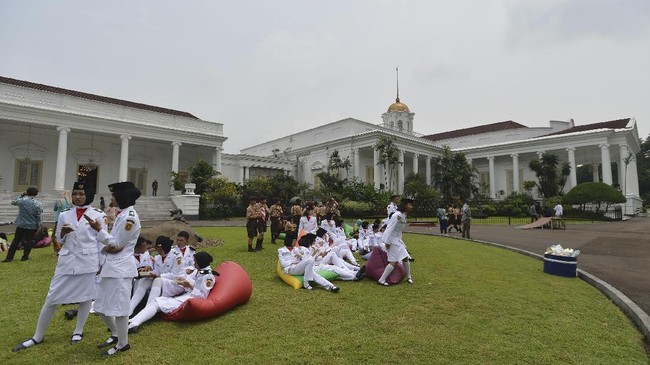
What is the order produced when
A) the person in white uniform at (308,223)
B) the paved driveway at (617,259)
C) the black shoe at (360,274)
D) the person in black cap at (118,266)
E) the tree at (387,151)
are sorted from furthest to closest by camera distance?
the tree at (387,151) → the person in white uniform at (308,223) → the black shoe at (360,274) → the paved driveway at (617,259) → the person in black cap at (118,266)

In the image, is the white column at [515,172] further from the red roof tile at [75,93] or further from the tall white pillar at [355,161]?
the red roof tile at [75,93]

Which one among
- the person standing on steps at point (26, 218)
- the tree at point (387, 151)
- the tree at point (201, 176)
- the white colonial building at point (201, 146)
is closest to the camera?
the person standing on steps at point (26, 218)

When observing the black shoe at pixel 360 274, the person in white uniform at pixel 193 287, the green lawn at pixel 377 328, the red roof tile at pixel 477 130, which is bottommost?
the green lawn at pixel 377 328

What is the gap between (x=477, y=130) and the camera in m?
44.8

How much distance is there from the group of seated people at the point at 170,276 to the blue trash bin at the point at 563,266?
7184mm

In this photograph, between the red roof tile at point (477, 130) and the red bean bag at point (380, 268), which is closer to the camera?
the red bean bag at point (380, 268)

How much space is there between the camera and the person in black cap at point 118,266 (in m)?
3.33

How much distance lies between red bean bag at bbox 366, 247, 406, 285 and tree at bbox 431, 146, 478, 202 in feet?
98.2

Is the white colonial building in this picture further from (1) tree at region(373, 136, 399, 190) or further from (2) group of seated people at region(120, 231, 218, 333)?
(2) group of seated people at region(120, 231, 218, 333)

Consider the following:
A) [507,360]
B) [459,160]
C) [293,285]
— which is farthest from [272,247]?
[459,160]

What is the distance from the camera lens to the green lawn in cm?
347

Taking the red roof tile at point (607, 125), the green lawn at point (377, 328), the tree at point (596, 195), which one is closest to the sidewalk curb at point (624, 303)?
the green lawn at point (377, 328)

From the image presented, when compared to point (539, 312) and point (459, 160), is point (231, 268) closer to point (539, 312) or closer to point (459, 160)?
point (539, 312)

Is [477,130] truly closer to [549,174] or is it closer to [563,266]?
[549,174]
